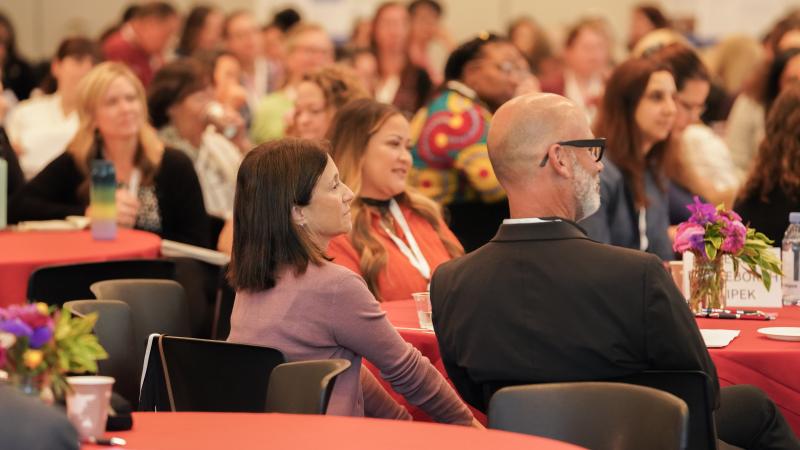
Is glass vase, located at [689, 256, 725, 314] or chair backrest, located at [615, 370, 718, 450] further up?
glass vase, located at [689, 256, 725, 314]

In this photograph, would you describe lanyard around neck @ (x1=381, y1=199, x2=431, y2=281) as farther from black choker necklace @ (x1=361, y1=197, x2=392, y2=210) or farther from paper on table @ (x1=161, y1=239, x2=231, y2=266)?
paper on table @ (x1=161, y1=239, x2=231, y2=266)

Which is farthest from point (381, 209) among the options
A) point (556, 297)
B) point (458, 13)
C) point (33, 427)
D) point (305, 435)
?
point (458, 13)

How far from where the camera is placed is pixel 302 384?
2869 millimetres

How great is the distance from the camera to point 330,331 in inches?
128

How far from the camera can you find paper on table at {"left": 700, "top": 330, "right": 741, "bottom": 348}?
3.42m

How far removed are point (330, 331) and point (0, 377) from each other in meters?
1.04

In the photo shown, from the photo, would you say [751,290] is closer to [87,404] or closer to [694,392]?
[694,392]

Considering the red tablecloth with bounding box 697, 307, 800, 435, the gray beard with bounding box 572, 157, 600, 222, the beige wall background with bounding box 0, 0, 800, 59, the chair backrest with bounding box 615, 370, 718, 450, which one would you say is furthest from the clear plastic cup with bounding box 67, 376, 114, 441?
the beige wall background with bounding box 0, 0, 800, 59

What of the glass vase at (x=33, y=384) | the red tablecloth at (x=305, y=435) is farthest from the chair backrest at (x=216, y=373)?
the glass vase at (x=33, y=384)

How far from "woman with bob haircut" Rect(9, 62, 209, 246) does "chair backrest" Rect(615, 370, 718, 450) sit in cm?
337

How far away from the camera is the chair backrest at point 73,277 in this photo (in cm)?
440

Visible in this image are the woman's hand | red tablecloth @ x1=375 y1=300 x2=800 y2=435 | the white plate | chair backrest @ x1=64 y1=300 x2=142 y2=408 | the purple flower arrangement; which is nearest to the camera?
the purple flower arrangement

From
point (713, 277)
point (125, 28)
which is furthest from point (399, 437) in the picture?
point (125, 28)

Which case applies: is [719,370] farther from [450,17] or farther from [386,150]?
[450,17]
